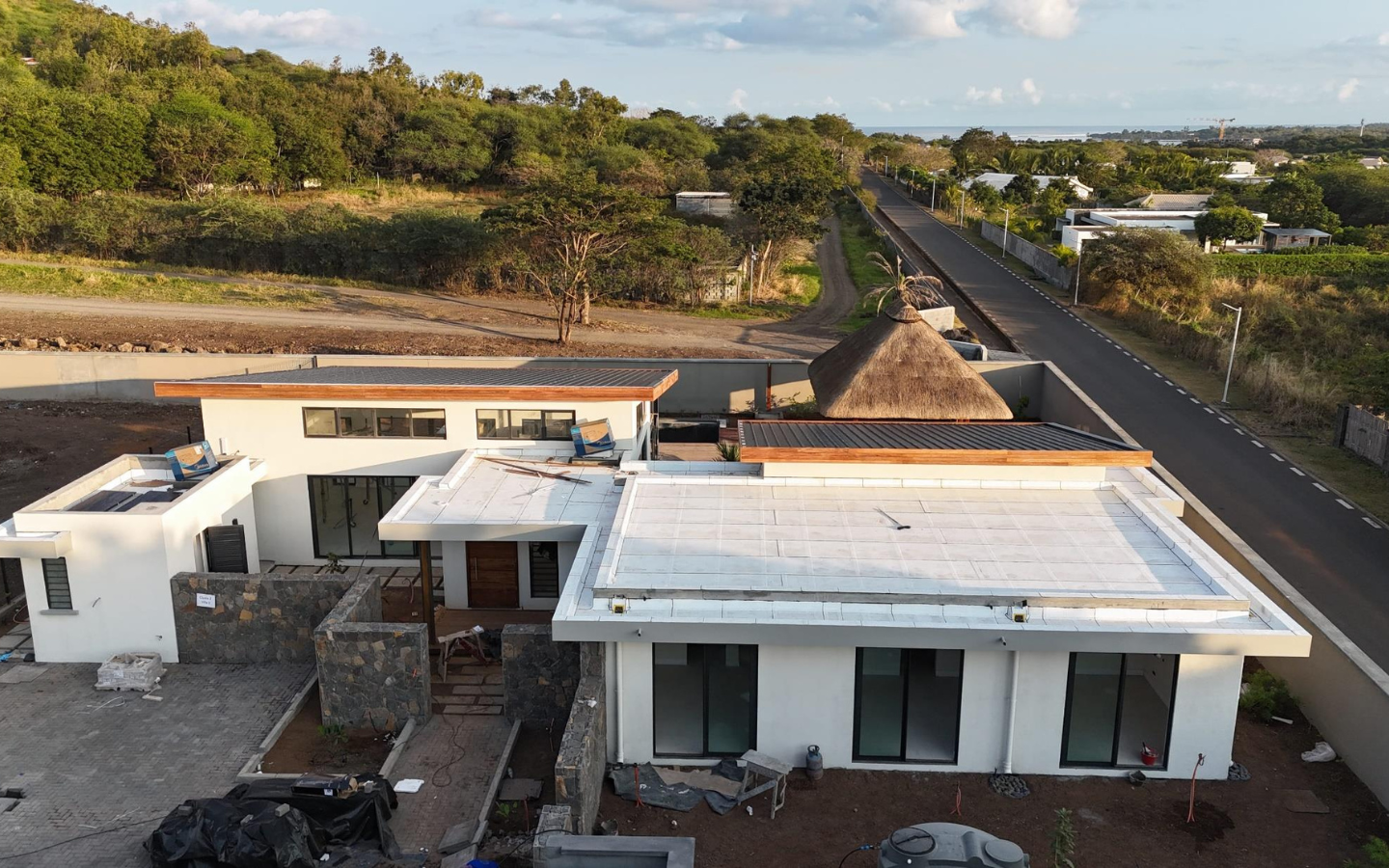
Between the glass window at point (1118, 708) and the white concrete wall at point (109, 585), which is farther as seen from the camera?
the white concrete wall at point (109, 585)

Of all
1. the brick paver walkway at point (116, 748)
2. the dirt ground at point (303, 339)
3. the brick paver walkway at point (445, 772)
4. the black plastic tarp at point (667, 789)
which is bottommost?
the brick paver walkway at point (116, 748)

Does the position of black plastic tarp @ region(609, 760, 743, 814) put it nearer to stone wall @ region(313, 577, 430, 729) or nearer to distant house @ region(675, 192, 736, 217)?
stone wall @ region(313, 577, 430, 729)

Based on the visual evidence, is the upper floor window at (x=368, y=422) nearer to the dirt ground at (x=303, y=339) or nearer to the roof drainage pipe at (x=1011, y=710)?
the roof drainage pipe at (x=1011, y=710)

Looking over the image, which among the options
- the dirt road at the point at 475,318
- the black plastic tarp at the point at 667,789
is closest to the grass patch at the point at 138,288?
the dirt road at the point at 475,318

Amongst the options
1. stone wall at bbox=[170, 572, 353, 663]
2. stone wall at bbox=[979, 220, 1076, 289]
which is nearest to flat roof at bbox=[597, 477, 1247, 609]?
stone wall at bbox=[170, 572, 353, 663]

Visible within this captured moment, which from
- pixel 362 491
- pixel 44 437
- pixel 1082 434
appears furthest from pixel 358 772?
pixel 44 437

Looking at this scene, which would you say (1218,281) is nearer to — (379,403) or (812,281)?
(812,281)
